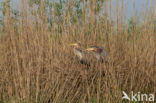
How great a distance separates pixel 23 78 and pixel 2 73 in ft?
1.96

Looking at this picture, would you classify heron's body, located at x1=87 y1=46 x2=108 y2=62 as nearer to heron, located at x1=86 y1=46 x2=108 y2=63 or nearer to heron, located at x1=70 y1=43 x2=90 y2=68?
heron, located at x1=86 y1=46 x2=108 y2=63

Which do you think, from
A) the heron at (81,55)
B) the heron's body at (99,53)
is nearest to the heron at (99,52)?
the heron's body at (99,53)

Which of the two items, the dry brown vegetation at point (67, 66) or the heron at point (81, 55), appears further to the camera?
the heron at point (81, 55)

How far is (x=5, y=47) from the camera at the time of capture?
3.04 m

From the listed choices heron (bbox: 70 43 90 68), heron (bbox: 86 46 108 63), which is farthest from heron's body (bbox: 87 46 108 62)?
heron (bbox: 70 43 90 68)

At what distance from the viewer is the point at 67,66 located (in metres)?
2.54

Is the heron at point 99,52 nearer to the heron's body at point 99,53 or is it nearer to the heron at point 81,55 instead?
the heron's body at point 99,53

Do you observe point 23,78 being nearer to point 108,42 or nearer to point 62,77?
point 62,77

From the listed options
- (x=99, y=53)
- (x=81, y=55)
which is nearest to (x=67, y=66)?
(x=81, y=55)

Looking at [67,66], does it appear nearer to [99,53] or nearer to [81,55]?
[81,55]

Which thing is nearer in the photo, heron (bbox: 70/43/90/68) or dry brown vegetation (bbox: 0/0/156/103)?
dry brown vegetation (bbox: 0/0/156/103)

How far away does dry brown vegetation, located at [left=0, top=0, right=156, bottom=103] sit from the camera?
7.39 feet

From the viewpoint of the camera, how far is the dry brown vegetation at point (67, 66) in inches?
88.7

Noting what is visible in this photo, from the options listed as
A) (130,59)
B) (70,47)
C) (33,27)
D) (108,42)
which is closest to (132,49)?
(130,59)
